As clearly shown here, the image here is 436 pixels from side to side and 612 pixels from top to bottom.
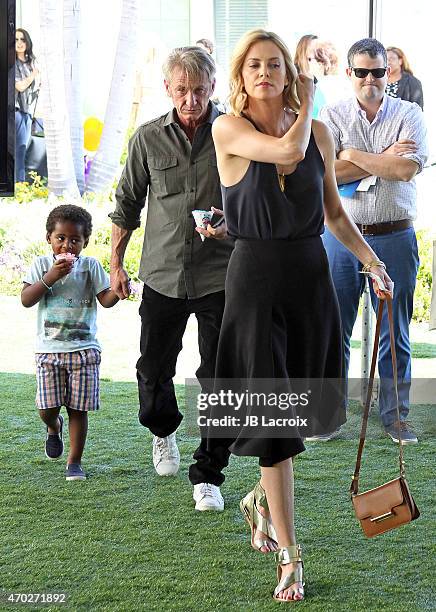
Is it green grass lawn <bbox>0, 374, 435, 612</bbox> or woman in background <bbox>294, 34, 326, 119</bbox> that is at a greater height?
woman in background <bbox>294, 34, 326, 119</bbox>

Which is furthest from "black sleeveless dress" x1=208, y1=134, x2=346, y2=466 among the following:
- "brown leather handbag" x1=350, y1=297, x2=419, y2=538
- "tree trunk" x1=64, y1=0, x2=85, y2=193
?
"tree trunk" x1=64, y1=0, x2=85, y2=193

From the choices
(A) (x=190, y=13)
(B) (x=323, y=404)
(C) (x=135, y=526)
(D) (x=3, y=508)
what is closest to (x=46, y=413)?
(D) (x=3, y=508)

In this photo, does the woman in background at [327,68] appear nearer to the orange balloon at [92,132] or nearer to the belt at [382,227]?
the belt at [382,227]

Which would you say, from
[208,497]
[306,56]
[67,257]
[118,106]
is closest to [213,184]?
[67,257]

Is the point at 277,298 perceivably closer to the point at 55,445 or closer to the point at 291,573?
the point at 291,573

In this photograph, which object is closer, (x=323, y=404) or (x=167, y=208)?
(x=323, y=404)

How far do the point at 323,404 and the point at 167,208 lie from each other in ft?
4.21

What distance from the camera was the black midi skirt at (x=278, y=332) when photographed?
345 centimetres

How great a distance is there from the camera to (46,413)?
4926 millimetres

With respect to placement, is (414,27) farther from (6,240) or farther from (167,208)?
(167,208)

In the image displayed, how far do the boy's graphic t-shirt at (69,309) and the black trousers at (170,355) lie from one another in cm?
32

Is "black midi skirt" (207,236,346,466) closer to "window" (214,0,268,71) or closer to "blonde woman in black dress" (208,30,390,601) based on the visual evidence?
"blonde woman in black dress" (208,30,390,601)

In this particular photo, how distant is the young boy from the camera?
4809 millimetres

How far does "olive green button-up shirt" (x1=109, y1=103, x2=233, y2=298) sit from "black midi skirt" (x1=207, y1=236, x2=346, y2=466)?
89cm
